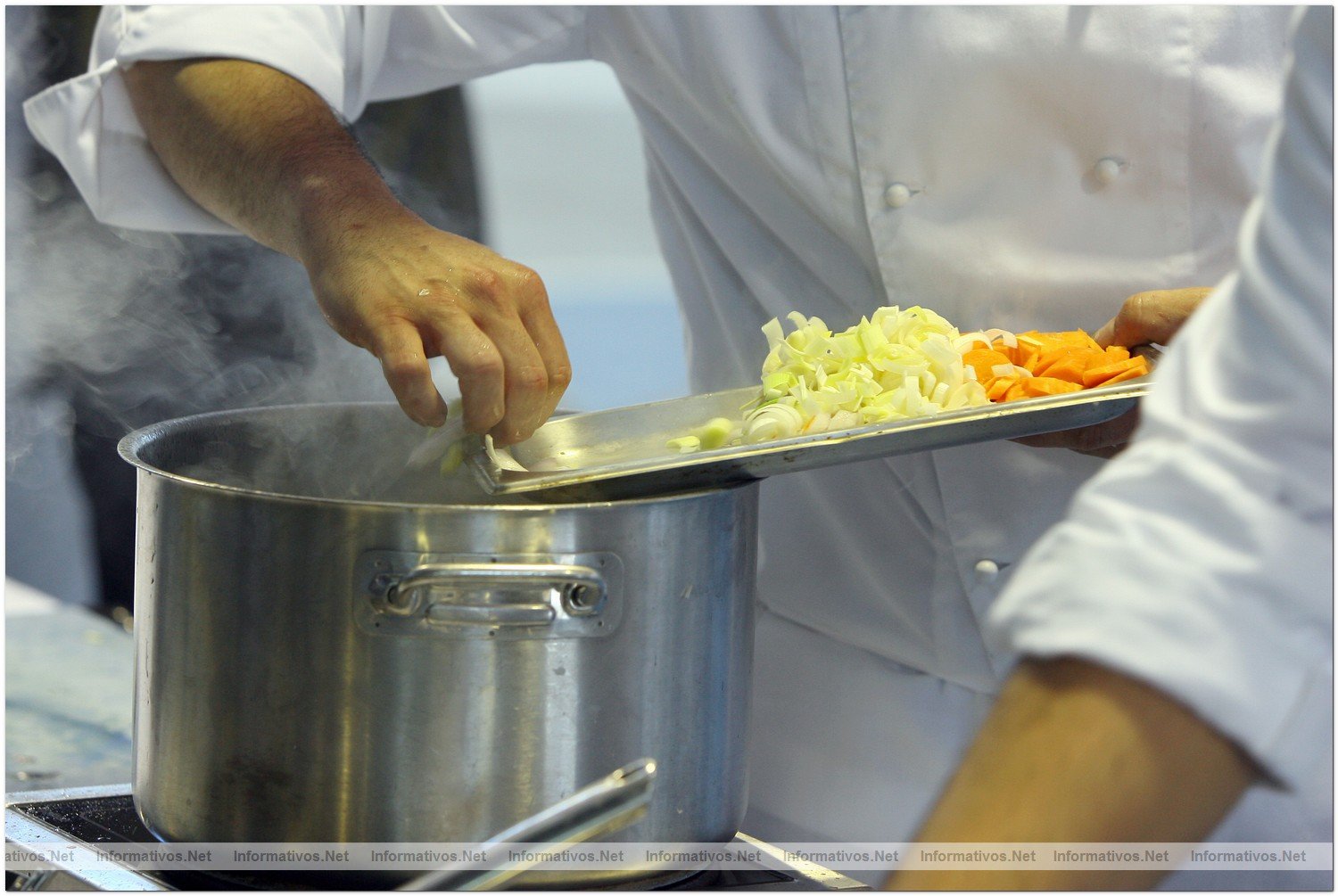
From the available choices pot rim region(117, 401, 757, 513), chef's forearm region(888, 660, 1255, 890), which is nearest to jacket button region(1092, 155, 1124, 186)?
pot rim region(117, 401, 757, 513)

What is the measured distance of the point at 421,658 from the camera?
24.9 inches

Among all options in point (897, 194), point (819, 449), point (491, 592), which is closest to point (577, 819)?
point (491, 592)

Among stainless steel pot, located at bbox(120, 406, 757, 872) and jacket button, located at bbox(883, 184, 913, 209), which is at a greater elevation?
jacket button, located at bbox(883, 184, 913, 209)

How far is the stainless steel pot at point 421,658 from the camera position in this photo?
0.62 meters

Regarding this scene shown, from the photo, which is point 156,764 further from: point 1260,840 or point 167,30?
point 1260,840

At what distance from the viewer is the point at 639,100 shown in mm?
1123

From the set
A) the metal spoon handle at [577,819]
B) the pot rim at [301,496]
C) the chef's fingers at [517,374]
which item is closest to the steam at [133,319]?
the pot rim at [301,496]

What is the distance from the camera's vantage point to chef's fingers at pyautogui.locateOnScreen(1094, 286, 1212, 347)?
82cm

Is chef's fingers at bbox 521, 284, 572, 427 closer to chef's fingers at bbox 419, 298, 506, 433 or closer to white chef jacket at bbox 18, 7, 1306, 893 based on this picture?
chef's fingers at bbox 419, 298, 506, 433

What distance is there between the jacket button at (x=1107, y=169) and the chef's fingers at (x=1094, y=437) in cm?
19

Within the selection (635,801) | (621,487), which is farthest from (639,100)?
(635,801)

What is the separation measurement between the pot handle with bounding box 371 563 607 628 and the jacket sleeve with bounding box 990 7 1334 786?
0.30m

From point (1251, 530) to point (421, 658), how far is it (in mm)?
418

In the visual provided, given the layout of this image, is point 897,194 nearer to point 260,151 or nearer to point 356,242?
point 356,242
